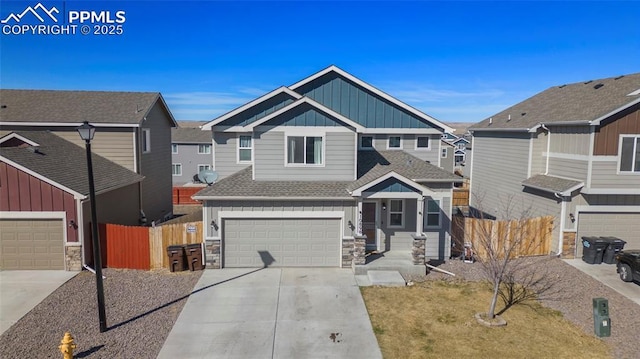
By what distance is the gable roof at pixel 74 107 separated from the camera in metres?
19.9

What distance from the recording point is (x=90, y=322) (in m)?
11.0

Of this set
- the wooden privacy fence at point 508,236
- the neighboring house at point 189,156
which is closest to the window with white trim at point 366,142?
the wooden privacy fence at point 508,236

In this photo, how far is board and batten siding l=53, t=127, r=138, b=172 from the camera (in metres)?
20.1

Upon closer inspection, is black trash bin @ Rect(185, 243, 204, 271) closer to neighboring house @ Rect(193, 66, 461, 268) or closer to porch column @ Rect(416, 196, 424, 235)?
neighboring house @ Rect(193, 66, 461, 268)

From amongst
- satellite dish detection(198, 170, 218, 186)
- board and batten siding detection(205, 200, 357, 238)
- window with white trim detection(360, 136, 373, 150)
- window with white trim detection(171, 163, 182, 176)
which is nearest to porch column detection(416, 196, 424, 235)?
board and batten siding detection(205, 200, 357, 238)

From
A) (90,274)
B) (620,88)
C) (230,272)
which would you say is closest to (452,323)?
(230,272)

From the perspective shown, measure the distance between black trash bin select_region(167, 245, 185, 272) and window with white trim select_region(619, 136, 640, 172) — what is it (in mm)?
16862

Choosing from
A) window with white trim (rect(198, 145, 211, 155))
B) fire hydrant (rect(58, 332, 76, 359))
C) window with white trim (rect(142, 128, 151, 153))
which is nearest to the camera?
fire hydrant (rect(58, 332, 76, 359))

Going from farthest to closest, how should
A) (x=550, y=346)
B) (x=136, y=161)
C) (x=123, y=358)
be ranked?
(x=136, y=161), (x=550, y=346), (x=123, y=358)

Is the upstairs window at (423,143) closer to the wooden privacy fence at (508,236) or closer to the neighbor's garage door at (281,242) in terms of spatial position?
the wooden privacy fence at (508,236)

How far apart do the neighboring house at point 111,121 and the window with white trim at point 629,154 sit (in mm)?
20608

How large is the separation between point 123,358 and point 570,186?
53.2 feet

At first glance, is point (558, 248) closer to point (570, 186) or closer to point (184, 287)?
point (570, 186)

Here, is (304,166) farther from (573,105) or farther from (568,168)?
Result: (573,105)
